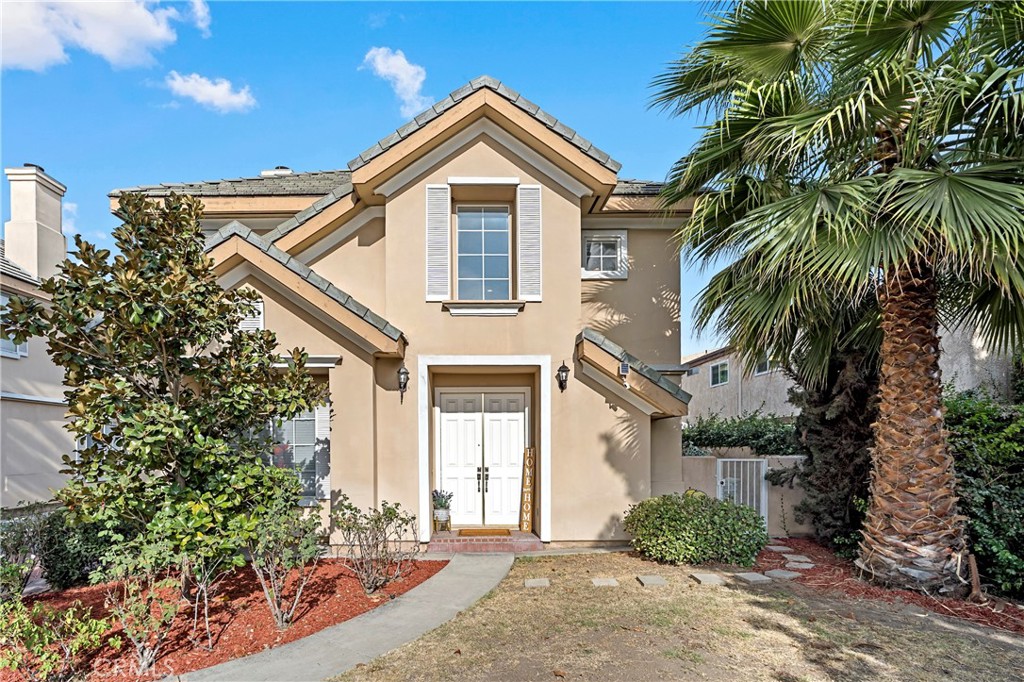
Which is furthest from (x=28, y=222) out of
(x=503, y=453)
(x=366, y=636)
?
(x=366, y=636)

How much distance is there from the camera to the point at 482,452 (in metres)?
10.9

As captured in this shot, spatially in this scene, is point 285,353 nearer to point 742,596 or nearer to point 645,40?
point 742,596

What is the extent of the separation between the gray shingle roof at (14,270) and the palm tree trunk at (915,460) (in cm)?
1928

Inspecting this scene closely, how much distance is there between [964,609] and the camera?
6844 mm

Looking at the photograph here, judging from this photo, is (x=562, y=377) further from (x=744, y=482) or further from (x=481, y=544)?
(x=744, y=482)

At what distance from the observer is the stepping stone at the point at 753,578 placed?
785 cm

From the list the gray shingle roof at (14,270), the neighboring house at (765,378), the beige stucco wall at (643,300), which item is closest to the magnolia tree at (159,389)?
the beige stucco wall at (643,300)

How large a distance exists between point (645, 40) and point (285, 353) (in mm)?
9075

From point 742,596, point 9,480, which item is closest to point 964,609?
point 742,596

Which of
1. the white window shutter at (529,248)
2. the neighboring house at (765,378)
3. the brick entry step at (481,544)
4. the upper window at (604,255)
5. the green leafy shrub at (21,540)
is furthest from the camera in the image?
the neighboring house at (765,378)

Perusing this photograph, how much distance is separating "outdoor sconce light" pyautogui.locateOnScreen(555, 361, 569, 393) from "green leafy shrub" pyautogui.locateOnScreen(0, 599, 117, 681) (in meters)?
7.10

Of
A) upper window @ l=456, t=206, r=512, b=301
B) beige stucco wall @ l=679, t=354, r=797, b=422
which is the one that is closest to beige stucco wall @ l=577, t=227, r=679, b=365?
upper window @ l=456, t=206, r=512, b=301

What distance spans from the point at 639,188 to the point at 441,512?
7.76m

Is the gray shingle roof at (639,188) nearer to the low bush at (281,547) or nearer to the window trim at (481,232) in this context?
the window trim at (481,232)
